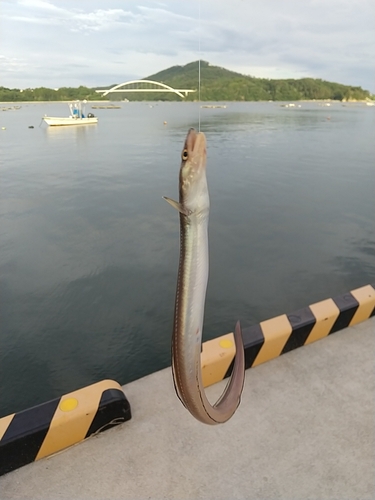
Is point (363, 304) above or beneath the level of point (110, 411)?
above

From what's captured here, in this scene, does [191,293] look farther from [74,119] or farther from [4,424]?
[74,119]

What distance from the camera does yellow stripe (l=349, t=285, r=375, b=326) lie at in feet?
16.6

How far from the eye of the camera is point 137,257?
396 inches

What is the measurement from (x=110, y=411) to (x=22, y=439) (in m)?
0.72

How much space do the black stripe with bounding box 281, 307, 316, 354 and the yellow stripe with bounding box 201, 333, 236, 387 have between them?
0.79m

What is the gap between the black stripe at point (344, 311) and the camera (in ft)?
16.1

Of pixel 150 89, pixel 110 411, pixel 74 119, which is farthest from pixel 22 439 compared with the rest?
pixel 150 89

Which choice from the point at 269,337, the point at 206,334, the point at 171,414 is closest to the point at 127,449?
the point at 171,414

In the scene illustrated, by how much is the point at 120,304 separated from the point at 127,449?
4.56 meters

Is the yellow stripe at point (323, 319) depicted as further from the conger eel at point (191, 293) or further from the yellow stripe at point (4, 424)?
the conger eel at point (191, 293)

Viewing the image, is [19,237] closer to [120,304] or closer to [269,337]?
[120,304]

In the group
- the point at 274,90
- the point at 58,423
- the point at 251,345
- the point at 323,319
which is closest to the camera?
the point at 58,423

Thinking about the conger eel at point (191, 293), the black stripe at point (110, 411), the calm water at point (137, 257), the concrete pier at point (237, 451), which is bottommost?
the calm water at point (137, 257)

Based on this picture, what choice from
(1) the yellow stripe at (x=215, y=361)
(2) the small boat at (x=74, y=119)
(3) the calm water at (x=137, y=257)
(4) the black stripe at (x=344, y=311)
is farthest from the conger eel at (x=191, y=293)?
(2) the small boat at (x=74, y=119)
